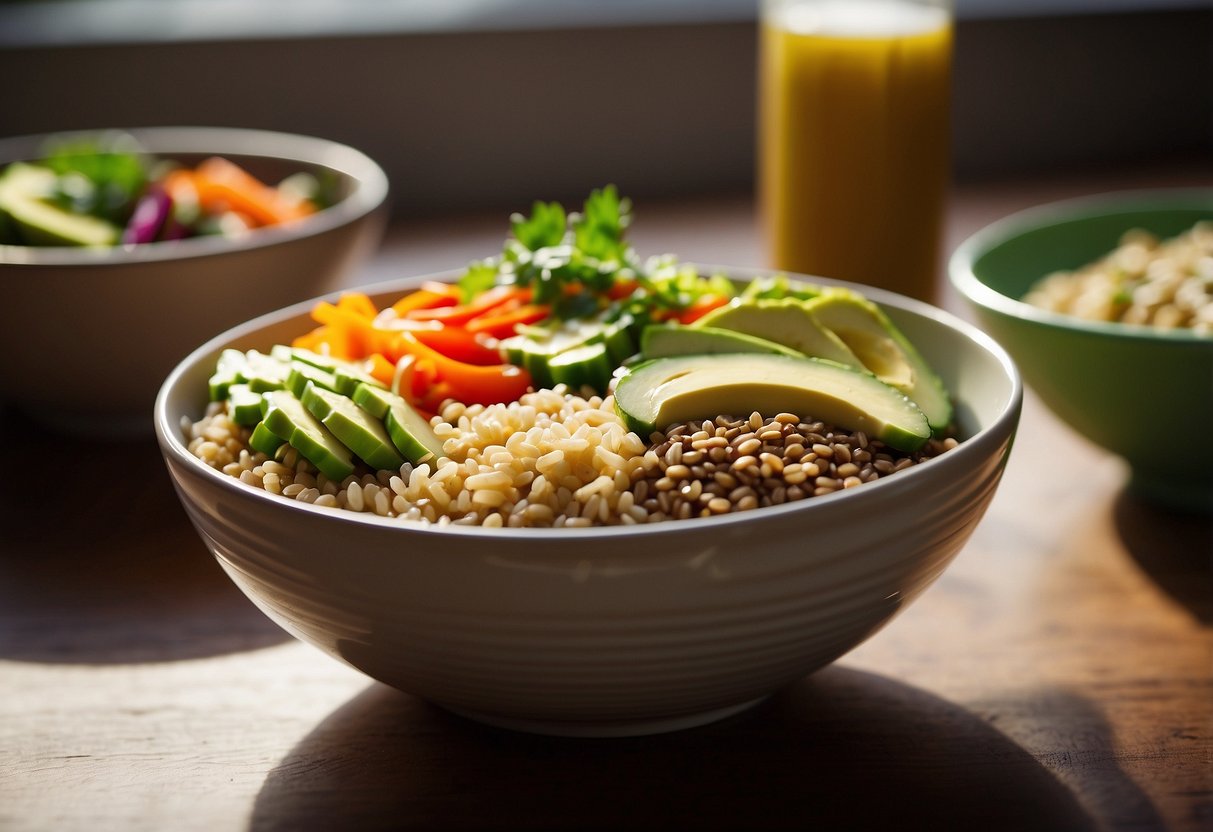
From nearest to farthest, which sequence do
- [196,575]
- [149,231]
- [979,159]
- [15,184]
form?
[196,575], [149,231], [15,184], [979,159]

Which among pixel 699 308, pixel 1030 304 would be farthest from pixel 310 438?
pixel 1030 304

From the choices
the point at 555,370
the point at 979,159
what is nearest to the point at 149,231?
the point at 555,370

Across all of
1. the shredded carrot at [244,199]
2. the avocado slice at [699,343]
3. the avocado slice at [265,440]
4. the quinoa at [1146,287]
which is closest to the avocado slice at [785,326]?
the avocado slice at [699,343]

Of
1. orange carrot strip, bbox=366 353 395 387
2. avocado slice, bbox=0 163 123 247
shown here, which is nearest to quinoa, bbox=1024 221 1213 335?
orange carrot strip, bbox=366 353 395 387

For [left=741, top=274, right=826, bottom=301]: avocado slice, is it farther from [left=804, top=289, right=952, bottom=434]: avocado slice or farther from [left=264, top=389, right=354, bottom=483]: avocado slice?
[left=264, top=389, right=354, bottom=483]: avocado slice

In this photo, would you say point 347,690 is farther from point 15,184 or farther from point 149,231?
point 15,184

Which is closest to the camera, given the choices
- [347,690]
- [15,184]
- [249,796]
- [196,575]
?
[249,796]

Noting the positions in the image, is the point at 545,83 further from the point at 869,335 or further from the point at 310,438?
the point at 310,438
